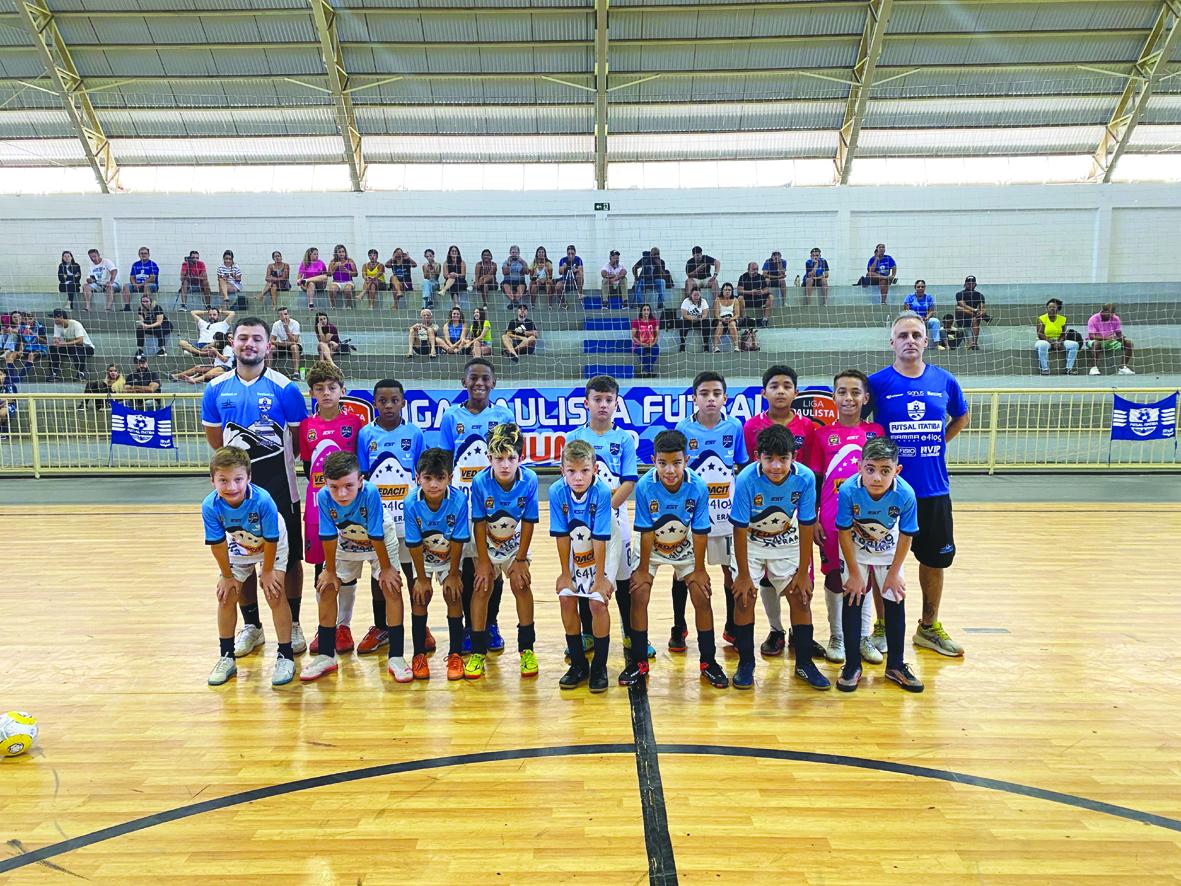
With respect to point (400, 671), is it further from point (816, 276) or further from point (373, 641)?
point (816, 276)

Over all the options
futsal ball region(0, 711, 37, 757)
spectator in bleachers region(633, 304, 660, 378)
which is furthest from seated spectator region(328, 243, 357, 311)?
futsal ball region(0, 711, 37, 757)

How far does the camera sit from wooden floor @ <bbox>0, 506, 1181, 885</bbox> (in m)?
2.59

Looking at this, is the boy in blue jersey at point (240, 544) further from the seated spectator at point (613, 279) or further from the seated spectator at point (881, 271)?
the seated spectator at point (881, 271)

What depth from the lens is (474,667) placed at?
4.15 metres

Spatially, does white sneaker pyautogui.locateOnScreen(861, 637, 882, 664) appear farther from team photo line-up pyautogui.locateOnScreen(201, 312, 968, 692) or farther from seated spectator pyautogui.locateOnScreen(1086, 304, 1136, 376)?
seated spectator pyautogui.locateOnScreen(1086, 304, 1136, 376)

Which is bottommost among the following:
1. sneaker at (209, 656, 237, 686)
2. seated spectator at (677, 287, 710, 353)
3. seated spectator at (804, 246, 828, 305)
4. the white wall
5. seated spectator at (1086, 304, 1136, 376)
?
sneaker at (209, 656, 237, 686)

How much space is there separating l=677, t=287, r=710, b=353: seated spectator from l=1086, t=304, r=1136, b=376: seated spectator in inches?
261

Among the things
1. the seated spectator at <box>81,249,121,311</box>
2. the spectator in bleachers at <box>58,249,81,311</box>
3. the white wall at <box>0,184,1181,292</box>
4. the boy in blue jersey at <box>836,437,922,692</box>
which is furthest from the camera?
the white wall at <box>0,184,1181,292</box>

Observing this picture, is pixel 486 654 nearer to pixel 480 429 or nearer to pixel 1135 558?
pixel 480 429

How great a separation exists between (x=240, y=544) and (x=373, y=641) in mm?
1014

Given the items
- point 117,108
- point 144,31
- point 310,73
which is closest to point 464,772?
point 310,73

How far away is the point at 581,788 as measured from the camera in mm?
3033

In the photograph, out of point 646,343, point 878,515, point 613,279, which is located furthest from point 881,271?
point 878,515

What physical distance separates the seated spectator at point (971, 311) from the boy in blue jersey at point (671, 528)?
1162cm
